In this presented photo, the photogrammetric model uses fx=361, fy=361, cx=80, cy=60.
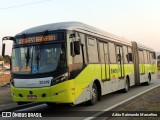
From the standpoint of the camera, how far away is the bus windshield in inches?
474

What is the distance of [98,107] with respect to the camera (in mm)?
14039

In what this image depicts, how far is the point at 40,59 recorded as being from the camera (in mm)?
12188

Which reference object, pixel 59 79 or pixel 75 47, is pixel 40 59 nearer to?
pixel 59 79

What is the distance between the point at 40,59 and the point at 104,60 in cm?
483

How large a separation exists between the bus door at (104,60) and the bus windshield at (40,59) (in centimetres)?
402

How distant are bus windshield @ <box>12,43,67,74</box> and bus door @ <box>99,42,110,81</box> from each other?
13.2 ft

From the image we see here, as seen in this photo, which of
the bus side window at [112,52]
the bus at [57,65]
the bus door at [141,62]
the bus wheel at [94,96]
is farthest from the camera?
the bus door at [141,62]

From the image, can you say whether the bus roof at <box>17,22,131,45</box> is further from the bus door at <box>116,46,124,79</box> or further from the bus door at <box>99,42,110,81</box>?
the bus door at <box>116,46,124,79</box>

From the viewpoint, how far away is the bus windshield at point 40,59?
12031 millimetres

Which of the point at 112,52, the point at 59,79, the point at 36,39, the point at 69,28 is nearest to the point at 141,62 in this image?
the point at 112,52

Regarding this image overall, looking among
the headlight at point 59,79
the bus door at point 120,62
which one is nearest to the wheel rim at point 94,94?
the headlight at point 59,79

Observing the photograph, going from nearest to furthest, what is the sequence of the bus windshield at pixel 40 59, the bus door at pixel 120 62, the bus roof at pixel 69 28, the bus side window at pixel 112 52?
the bus windshield at pixel 40 59, the bus roof at pixel 69 28, the bus side window at pixel 112 52, the bus door at pixel 120 62

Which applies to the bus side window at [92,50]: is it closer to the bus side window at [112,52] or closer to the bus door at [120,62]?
the bus side window at [112,52]

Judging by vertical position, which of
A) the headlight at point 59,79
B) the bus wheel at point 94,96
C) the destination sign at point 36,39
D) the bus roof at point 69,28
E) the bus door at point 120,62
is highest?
the bus roof at point 69,28
